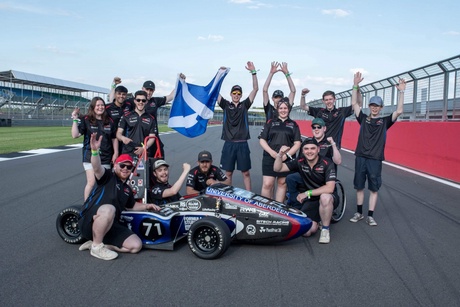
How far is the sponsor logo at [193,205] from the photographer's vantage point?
5005 mm

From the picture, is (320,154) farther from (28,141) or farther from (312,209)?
(28,141)

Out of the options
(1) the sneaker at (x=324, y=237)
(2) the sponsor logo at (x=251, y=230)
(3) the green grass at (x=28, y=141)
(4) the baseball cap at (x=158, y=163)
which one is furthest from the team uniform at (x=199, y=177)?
(3) the green grass at (x=28, y=141)

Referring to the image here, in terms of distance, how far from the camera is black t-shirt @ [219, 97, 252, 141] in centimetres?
704

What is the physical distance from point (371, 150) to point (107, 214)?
3.87 metres

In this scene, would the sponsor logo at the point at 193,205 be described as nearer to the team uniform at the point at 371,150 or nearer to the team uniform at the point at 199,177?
the team uniform at the point at 199,177

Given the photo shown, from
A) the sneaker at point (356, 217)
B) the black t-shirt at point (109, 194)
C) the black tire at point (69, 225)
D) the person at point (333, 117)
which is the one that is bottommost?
the sneaker at point (356, 217)

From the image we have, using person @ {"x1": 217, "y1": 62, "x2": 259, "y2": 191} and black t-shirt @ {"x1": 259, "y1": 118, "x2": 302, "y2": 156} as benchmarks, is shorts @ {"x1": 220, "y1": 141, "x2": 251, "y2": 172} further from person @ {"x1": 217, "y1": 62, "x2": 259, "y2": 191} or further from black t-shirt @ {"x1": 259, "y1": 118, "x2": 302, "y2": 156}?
black t-shirt @ {"x1": 259, "y1": 118, "x2": 302, "y2": 156}

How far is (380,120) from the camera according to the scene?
Answer: 6.41 m

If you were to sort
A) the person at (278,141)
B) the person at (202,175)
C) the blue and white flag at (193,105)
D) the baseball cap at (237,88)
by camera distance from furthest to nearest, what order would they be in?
the blue and white flag at (193,105)
the baseball cap at (237,88)
the person at (278,141)
the person at (202,175)

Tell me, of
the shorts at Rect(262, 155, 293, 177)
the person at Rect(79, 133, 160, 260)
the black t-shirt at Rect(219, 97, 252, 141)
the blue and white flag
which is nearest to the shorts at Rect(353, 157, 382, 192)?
the shorts at Rect(262, 155, 293, 177)

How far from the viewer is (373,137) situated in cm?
639

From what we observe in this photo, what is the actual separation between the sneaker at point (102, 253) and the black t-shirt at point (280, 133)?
2921 millimetres

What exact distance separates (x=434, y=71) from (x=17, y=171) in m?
11.3

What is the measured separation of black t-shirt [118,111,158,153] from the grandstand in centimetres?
3087
